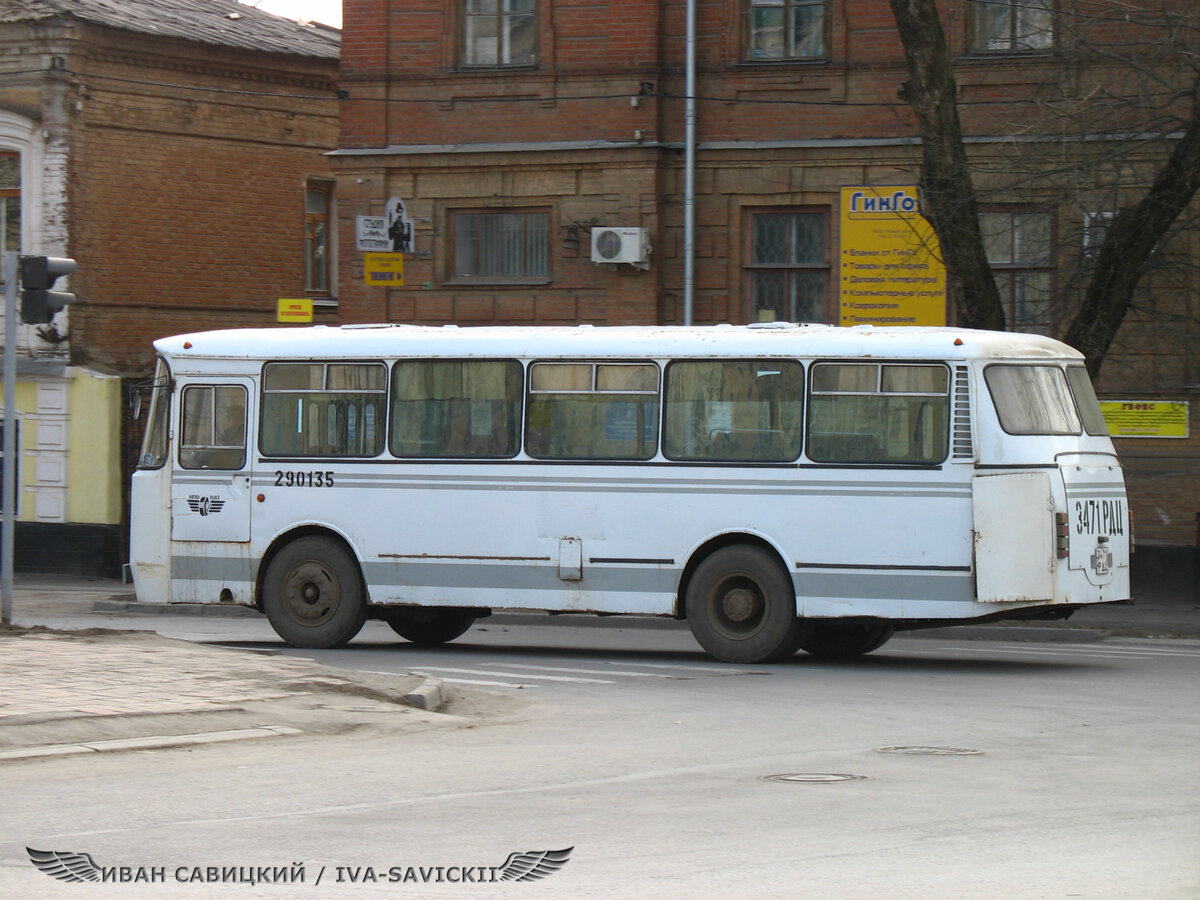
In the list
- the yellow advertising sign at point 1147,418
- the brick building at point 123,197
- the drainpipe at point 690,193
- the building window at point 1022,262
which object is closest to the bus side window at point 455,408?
the drainpipe at point 690,193

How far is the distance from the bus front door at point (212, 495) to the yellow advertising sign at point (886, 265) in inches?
394

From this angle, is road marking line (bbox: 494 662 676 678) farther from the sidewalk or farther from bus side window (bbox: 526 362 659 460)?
the sidewalk

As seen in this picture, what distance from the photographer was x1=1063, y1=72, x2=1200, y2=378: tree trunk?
63.1ft

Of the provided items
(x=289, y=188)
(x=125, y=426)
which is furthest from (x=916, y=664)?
(x=289, y=188)

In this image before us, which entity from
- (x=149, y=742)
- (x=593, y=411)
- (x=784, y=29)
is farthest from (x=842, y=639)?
(x=784, y=29)

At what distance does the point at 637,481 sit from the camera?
52.5 ft

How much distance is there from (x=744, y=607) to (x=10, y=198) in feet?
57.7

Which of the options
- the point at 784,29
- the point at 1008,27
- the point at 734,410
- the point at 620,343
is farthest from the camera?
the point at 784,29

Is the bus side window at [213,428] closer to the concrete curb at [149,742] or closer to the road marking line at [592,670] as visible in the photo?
the road marking line at [592,670]

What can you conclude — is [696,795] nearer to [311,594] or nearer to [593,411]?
[593,411]

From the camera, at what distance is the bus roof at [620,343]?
15258mm

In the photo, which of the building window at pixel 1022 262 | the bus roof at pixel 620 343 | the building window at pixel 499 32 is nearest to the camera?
the bus roof at pixel 620 343

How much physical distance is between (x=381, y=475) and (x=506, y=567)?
151cm

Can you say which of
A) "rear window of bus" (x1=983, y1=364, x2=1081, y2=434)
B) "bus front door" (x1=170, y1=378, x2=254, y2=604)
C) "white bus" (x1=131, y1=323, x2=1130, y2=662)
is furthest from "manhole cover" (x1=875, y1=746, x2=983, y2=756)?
"bus front door" (x1=170, y1=378, x2=254, y2=604)
